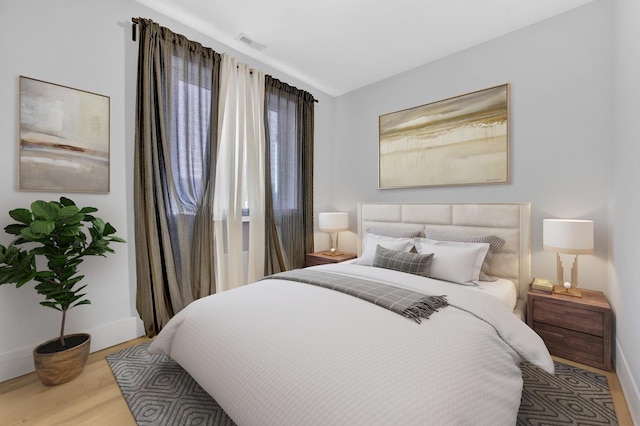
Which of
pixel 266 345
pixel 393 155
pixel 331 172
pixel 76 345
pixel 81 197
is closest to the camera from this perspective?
pixel 266 345

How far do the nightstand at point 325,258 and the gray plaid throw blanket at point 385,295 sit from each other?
130 centimetres

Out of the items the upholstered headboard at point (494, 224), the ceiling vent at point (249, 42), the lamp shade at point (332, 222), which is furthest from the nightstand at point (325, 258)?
the ceiling vent at point (249, 42)

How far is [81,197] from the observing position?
2055 mm

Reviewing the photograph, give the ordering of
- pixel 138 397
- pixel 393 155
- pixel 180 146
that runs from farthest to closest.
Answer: pixel 393 155 < pixel 180 146 < pixel 138 397

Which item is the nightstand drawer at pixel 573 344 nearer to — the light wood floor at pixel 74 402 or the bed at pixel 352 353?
the light wood floor at pixel 74 402

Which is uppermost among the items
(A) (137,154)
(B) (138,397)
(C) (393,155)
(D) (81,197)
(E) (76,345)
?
(C) (393,155)

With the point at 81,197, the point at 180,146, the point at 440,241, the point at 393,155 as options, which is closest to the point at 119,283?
the point at 81,197

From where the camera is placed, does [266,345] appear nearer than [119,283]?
Yes

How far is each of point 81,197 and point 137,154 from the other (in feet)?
1.66

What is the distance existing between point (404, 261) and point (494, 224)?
0.97 meters

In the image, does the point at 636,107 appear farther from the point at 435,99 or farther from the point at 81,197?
the point at 81,197

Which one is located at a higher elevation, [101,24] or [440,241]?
[101,24]

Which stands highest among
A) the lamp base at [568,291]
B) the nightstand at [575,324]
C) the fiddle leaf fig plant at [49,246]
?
the fiddle leaf fig plant at [49,246]

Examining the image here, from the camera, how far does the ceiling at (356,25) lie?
2.29 meters
